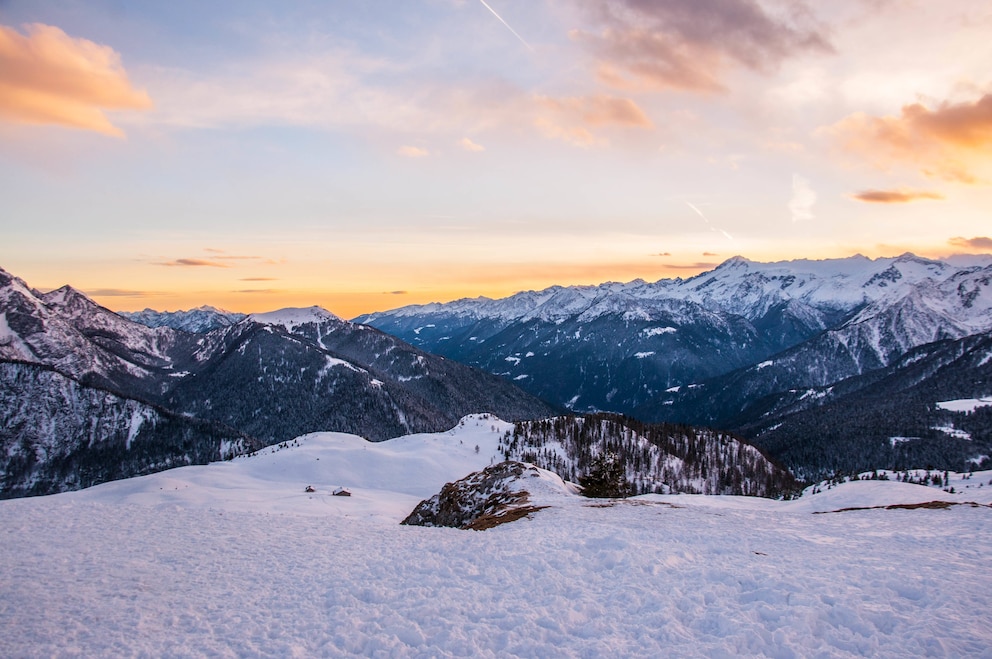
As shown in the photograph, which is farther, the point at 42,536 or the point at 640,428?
the point at 640,428

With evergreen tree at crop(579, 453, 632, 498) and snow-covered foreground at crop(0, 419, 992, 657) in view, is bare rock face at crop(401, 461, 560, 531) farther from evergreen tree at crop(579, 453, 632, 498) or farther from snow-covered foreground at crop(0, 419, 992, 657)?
snow-covered foreground at crop(0, 419, 992, 657)

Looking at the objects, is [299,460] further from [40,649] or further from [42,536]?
[40,649]

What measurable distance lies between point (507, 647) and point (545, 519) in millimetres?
17119

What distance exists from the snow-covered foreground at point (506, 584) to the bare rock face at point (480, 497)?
11126mm

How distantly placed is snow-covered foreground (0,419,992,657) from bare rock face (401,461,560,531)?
1113 cm

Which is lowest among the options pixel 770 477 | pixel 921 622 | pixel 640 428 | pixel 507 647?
pixel 770 477

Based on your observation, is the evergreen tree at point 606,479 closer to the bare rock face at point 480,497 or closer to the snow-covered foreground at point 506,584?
the bare rock face at point 480,497

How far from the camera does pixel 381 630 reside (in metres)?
15.1

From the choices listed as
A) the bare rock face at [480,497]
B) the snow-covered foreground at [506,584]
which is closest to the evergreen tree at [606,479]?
the bare rock face at [480,497]

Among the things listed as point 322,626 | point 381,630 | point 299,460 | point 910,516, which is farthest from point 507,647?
point 299,460

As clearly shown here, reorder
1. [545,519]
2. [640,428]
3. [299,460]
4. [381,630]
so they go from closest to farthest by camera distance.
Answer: [381,630]
[545,519]
[299,460]
[640,428]

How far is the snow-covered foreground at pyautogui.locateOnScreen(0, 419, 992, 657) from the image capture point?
1424cm

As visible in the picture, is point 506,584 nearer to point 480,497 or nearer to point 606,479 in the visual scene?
point 480,497

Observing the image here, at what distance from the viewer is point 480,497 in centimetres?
4809
